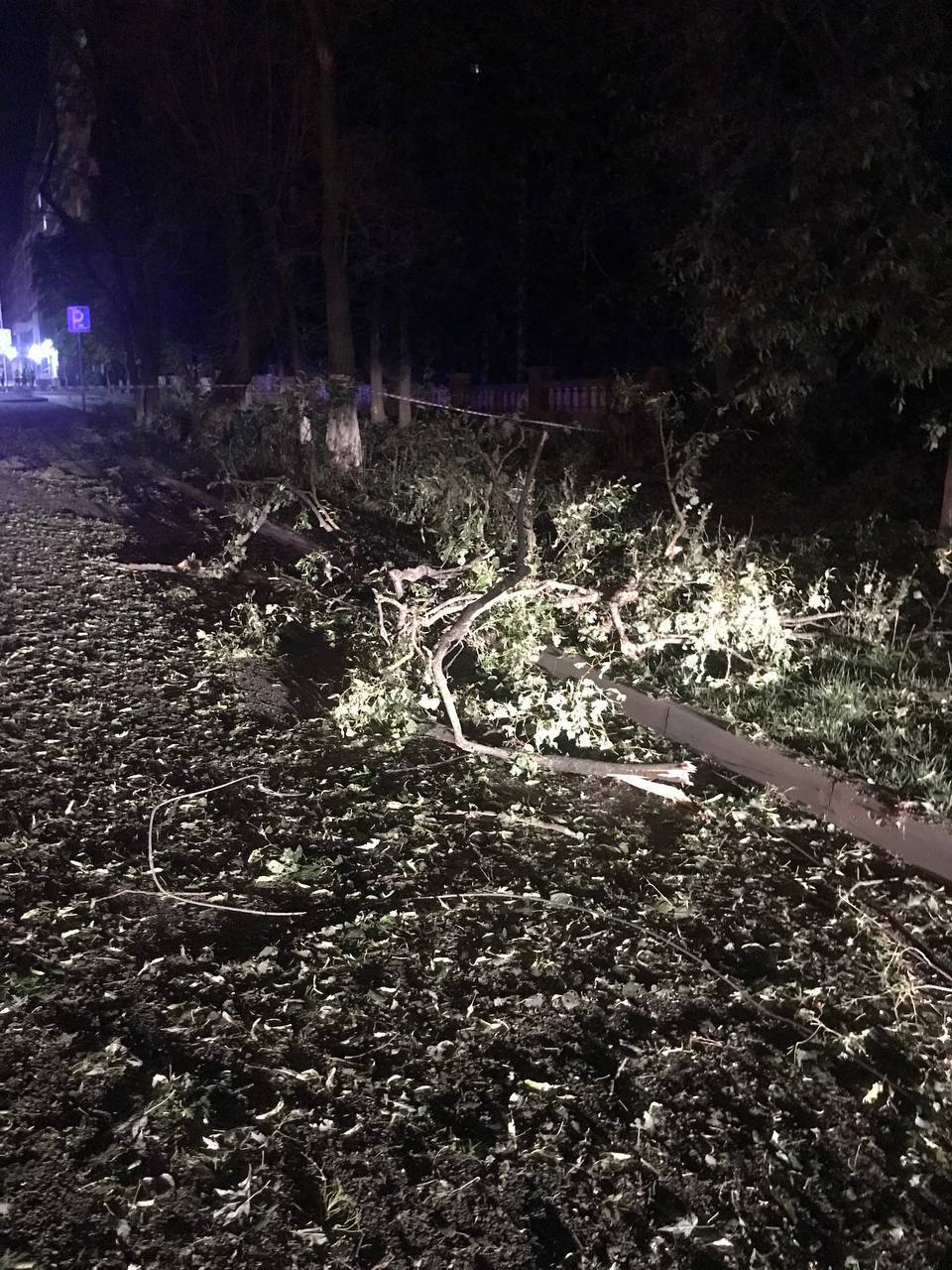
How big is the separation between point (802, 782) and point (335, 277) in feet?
45.8

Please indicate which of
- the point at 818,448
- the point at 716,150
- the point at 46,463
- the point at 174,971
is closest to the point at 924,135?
the point at 716,150

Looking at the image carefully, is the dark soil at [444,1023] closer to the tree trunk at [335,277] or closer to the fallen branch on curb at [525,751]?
the fallen branch on curb at [525,751]

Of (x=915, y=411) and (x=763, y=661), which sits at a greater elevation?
(x=915, y=411)

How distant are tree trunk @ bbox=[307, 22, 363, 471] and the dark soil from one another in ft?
32.1

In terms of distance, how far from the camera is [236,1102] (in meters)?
2.86

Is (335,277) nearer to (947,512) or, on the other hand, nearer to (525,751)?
(947,512)

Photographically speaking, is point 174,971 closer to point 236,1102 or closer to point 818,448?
point 236,1102

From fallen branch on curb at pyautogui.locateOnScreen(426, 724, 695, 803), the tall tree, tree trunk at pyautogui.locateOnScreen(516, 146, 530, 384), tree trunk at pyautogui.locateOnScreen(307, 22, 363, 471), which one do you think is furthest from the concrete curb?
tree trunk at pyautogui.locateOnScreen(516, 146, 530, 384)

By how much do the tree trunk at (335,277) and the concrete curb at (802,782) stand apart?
9.28m

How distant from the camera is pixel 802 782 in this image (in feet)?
16.0

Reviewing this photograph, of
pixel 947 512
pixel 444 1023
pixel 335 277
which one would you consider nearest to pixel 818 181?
pixel 947 512

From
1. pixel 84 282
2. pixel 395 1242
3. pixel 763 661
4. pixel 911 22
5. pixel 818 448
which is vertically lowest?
pixel 395 1242

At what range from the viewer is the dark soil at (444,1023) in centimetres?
252

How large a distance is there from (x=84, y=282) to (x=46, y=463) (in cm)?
3052
